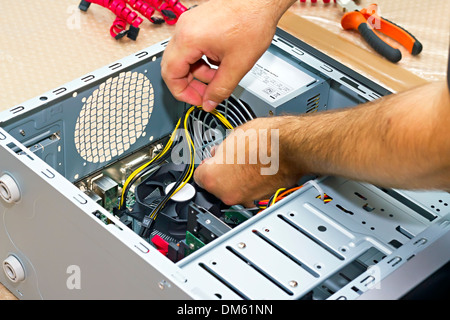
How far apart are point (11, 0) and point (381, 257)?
1.31m

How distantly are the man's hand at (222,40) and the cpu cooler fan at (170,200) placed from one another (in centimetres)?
16

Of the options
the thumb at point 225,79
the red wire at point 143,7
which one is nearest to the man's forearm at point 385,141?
the thumb at point 225,79

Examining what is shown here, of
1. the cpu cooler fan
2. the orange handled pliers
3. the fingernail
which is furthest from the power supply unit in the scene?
the orange handled pliers

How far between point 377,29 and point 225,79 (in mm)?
758

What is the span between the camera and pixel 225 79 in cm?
141

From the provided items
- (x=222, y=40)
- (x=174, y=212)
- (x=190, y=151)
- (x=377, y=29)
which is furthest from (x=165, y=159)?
(x=377, y=29)

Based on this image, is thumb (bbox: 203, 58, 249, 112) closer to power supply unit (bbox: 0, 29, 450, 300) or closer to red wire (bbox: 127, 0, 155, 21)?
power supply unit (bbox: 0, 29, 450, 300)

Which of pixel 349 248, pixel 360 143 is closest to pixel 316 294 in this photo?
pixel 349 248

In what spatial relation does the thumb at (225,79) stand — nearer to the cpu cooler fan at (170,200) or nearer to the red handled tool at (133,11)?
the cpu cooler fan at (170,200)

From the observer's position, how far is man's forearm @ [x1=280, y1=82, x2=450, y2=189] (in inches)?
40.1

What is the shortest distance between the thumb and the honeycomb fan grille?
17cm

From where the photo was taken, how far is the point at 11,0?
2.14m

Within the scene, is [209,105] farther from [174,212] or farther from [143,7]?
[143,7]
